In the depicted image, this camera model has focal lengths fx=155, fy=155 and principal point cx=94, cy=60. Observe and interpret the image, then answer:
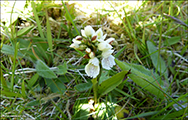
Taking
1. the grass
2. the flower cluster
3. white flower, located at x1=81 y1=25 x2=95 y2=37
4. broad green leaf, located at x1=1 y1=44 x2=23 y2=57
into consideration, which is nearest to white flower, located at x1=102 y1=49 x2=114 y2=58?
the flower cluster

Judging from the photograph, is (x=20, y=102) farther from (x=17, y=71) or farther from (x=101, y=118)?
(x=101, y=118)

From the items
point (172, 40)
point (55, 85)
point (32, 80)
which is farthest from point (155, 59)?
point (32, 80)

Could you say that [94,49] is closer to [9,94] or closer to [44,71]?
[44,71]

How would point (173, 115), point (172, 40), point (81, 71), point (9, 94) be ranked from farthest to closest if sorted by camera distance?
point (172, 40) < point (81, 71) < point (9, 94) < point (173, 115)

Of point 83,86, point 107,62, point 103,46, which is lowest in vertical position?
point 83,86

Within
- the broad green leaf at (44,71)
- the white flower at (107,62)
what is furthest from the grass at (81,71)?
the white flower at (107,62)

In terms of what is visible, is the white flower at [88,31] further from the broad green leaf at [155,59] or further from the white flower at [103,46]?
the broad green leaf at [155,59]

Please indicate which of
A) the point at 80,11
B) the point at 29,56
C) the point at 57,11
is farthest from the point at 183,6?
the point at 29,56
